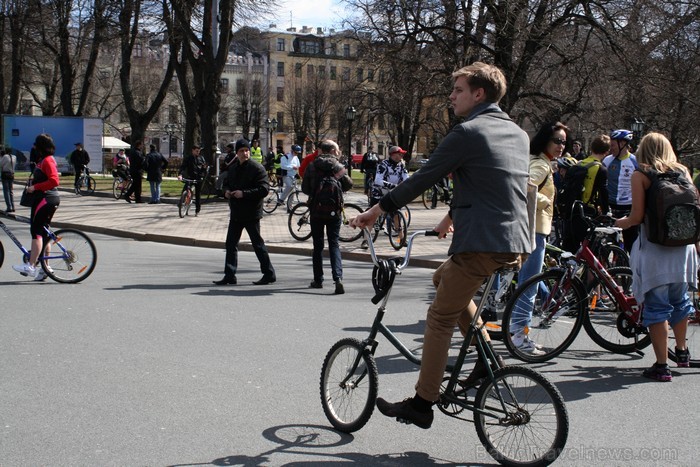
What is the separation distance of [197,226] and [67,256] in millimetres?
7670

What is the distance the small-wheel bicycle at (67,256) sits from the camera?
9.83m

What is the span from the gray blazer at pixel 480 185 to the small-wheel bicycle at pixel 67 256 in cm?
690

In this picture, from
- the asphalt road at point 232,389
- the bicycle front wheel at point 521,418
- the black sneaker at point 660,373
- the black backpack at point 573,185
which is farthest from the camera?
the black backpack at point 573,185

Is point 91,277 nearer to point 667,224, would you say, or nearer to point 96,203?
point 667,224

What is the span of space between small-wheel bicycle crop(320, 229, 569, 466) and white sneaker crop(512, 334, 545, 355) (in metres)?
1.99

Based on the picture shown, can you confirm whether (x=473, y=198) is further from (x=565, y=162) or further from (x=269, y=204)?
(x=269, y=204)

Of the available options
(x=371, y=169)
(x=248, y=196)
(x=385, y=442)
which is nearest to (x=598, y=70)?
(x=371, y=169)

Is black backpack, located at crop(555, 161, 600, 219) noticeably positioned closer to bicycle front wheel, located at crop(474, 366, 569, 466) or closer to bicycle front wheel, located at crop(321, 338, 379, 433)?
bicycle front wheel, located at crop(321, 338, 379, 433)

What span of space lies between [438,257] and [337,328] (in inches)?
215

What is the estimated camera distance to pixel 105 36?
33.8m

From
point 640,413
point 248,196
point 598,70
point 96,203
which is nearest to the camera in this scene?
point 640,413

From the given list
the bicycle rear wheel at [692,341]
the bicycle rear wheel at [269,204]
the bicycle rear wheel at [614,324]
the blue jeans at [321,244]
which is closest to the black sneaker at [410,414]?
the bicycle rear wheel at [614,324]

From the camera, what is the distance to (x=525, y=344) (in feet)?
20.8

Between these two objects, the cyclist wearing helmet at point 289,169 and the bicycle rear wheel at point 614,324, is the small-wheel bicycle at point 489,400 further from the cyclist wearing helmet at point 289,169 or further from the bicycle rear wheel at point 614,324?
the cyclist wearing helmet at point 289,169
